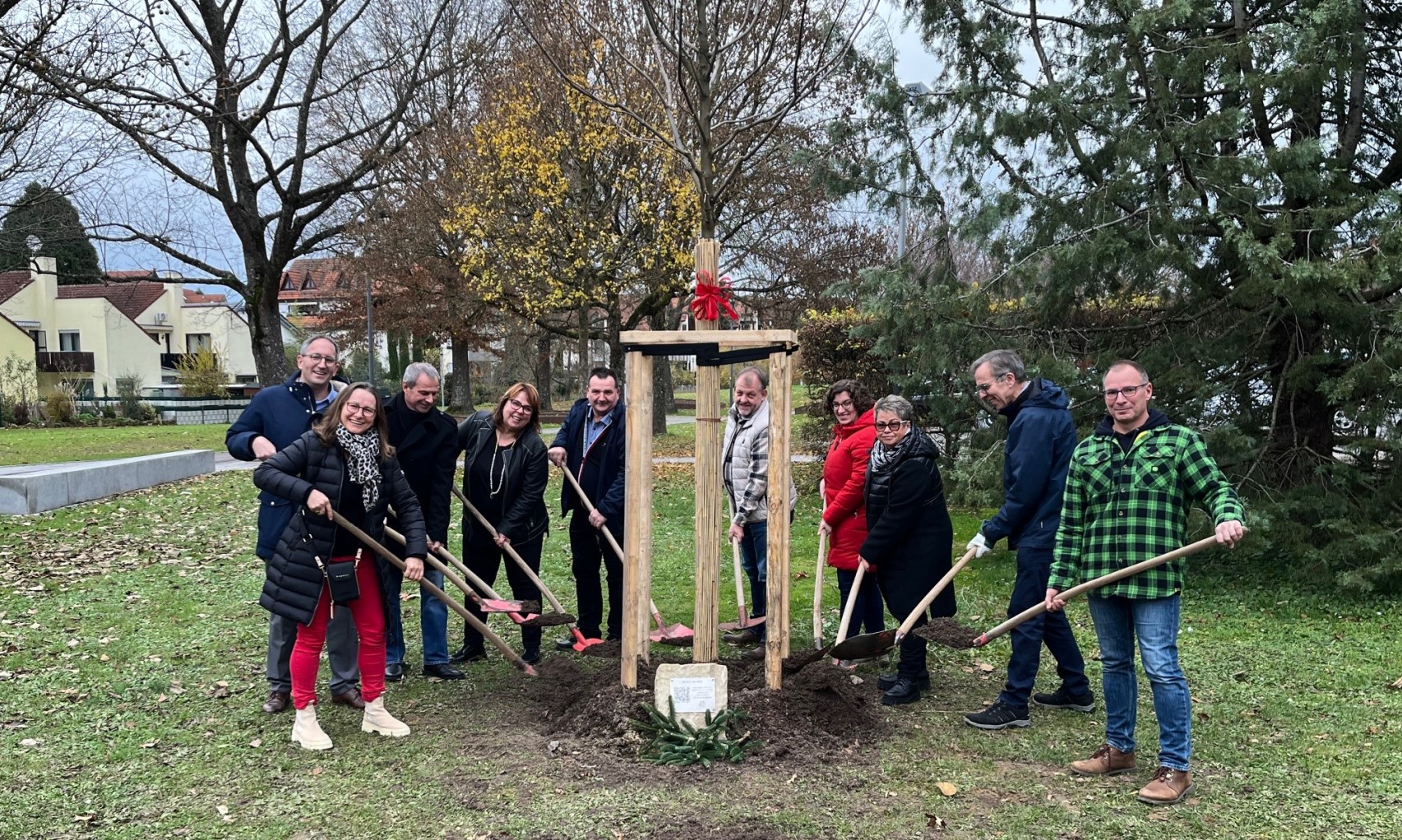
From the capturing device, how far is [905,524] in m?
5.16

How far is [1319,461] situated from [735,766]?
5.55 m

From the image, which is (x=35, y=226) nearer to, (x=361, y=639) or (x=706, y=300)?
(x=361, y=639)

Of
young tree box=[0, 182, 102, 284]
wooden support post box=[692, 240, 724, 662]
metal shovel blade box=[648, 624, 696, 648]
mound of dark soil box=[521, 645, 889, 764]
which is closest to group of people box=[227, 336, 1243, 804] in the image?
metal shovel blade box=[648, 624, 696, 648]

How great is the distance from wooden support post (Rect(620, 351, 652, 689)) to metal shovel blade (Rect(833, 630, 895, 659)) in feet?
3.32

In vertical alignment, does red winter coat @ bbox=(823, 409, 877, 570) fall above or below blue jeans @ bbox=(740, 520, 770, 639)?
above

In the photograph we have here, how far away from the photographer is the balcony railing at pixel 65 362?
44.3 m

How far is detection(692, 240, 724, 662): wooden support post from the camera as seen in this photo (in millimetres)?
4719

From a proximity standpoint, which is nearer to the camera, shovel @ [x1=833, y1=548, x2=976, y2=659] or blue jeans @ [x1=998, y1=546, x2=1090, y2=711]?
blue jeans @ [x1=998, y1=546, x2=1090, y2=711]

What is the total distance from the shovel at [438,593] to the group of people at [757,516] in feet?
0.31

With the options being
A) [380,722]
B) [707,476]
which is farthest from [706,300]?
[380,722]

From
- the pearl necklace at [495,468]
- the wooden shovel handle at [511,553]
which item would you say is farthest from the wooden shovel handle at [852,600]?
the pearl necklace at [495,468]

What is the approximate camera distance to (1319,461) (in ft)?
24.5

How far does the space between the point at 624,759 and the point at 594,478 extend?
2.14m

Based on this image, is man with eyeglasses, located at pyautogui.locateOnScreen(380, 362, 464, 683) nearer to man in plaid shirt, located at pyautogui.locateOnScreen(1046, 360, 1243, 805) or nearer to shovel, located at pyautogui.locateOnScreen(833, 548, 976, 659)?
shovel, located at pyautogui.locateOnScreen(833, 548, 976, 659)
